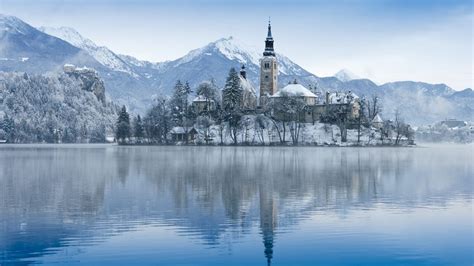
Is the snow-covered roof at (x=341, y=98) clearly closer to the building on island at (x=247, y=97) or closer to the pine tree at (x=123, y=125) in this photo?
the building on island at (x=247, y=97)

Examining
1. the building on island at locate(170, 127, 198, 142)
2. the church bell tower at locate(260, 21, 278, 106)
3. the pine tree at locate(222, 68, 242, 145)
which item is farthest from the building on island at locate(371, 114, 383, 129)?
the building on island at locate(170, 127, 198, 142)

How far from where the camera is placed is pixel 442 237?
25734 mm

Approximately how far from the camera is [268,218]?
98.4 feet

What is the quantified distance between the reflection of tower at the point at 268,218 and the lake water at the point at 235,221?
0.05 metres

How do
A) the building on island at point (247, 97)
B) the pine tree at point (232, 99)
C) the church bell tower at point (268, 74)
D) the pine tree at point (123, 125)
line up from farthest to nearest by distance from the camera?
the church bell tower at point (268, 74) → the pine tree at point (123, 125) → the building on island at point (247, 97) → the pine tree at point (232, 99)

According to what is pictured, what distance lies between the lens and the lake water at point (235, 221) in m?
22.1

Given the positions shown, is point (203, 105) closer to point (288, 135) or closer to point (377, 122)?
point (288, 135)

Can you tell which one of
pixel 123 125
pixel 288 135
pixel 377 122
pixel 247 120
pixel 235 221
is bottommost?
pixel 235 221

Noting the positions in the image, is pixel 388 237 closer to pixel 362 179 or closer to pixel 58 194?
pixel 58 194

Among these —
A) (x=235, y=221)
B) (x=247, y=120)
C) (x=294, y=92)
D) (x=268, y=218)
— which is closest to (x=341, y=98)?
(x=294, y=92)

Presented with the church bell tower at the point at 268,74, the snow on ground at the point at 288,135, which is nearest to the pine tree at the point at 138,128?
the snow on ground at the point at 288,135

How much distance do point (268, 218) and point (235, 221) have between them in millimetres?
1903

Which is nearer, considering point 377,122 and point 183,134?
point 183,134

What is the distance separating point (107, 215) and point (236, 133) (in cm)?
11477
